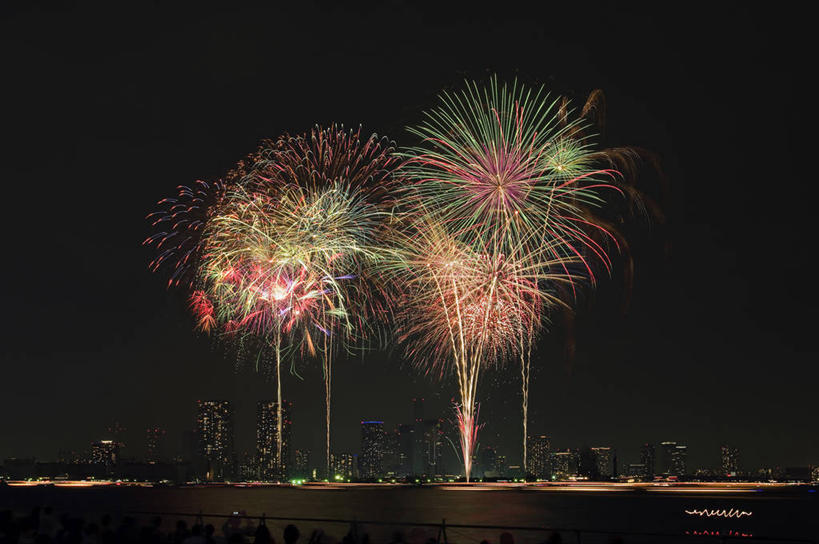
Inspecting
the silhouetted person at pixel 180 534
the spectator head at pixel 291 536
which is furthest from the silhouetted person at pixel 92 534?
the spectator head at pixel 291 536

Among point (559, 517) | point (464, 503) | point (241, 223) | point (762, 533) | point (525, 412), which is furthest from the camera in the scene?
point (464, 503)

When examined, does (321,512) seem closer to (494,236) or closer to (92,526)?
(494,236)

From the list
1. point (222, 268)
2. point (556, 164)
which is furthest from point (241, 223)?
point (556, 164)

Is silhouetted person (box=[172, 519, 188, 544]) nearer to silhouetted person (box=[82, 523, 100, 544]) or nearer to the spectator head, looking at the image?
silhouetted person (box=[82, 523, 100, 544])

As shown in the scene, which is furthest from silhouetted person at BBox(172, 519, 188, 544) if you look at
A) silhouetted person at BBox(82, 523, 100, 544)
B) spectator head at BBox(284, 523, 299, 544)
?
spectator head at BBox(284, 523, 299, 544)

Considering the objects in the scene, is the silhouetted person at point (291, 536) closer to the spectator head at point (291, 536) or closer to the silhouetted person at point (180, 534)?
the spectator head at point (291, 536)

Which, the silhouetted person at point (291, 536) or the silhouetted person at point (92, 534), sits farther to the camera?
the silhouetted person at point (92, 534)

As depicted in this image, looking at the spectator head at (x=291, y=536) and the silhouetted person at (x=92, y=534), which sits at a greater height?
the spectator head at (x=291, y=536)

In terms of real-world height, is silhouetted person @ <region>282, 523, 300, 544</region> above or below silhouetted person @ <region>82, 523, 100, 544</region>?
above

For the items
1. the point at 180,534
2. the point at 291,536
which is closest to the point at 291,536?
the point at 291,536

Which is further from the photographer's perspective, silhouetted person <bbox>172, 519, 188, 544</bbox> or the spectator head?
silhouetted person <bbox>172, 519, 188, 544</bbox>

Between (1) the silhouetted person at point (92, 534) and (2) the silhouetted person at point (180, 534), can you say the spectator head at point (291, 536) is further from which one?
(1) the silhouetted person at point (92, 534)
